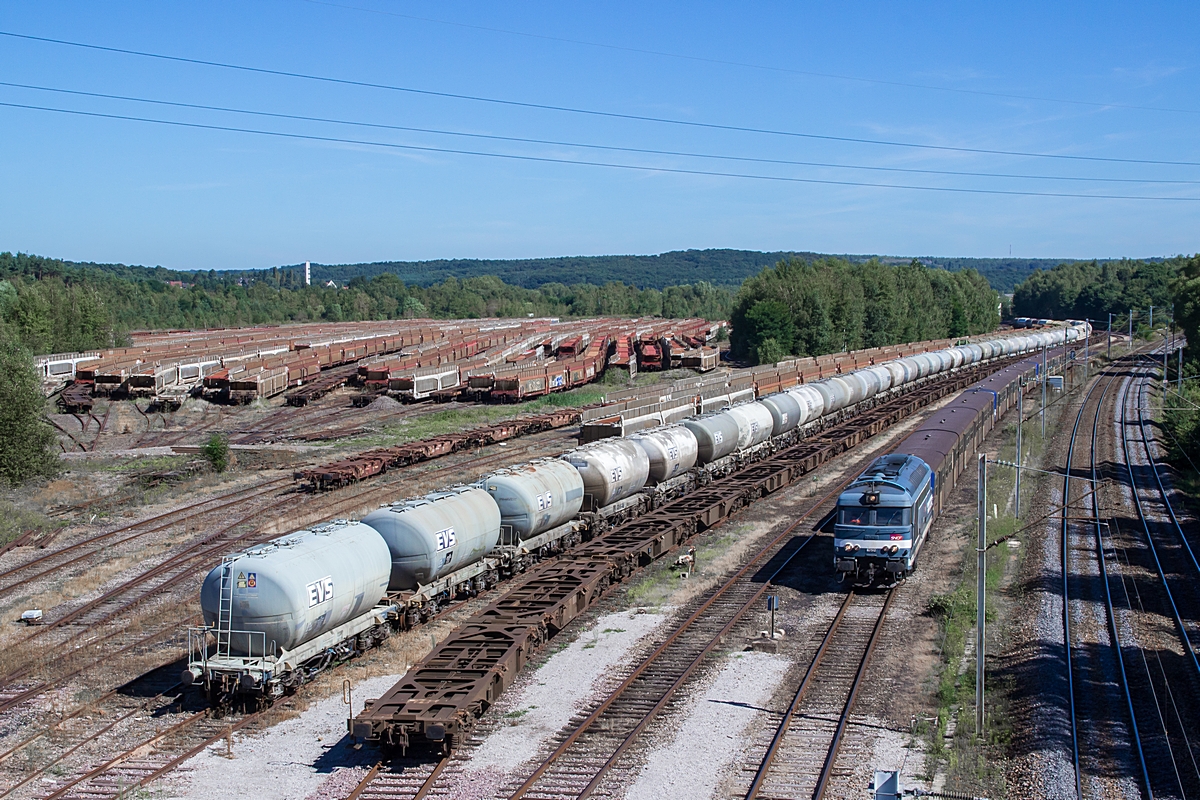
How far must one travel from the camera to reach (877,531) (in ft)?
93.2

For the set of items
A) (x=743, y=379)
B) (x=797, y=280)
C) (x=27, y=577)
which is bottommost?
(x=27, y=577)

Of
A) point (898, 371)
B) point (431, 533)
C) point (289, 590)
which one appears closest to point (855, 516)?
point (431, 533)

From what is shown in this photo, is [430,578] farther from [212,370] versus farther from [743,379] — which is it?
[212,370]

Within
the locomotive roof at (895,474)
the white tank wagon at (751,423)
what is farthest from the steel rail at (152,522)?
the locomotive roof at (895,474)

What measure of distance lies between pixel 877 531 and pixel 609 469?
9.59 metres

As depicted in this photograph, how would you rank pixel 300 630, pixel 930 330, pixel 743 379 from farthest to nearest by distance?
pixel 930 330, pixel 743 379, pixel 300 630

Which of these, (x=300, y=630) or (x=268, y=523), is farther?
(x=268, y=523)

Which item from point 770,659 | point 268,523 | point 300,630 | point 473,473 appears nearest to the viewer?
point 300,630

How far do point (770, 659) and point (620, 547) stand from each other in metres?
8.52

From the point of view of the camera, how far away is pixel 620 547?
31.4 m

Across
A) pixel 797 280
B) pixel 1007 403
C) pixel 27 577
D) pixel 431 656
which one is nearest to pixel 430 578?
pixel 431 656

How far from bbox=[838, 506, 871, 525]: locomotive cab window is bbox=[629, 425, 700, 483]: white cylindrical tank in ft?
35.4

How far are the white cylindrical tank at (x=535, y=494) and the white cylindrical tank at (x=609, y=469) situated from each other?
3.22 ft

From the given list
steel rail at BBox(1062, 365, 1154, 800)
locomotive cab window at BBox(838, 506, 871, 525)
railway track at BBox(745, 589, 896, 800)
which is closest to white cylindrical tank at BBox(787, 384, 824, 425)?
steel rail at BBox(1062, 365, 1154, 800)
